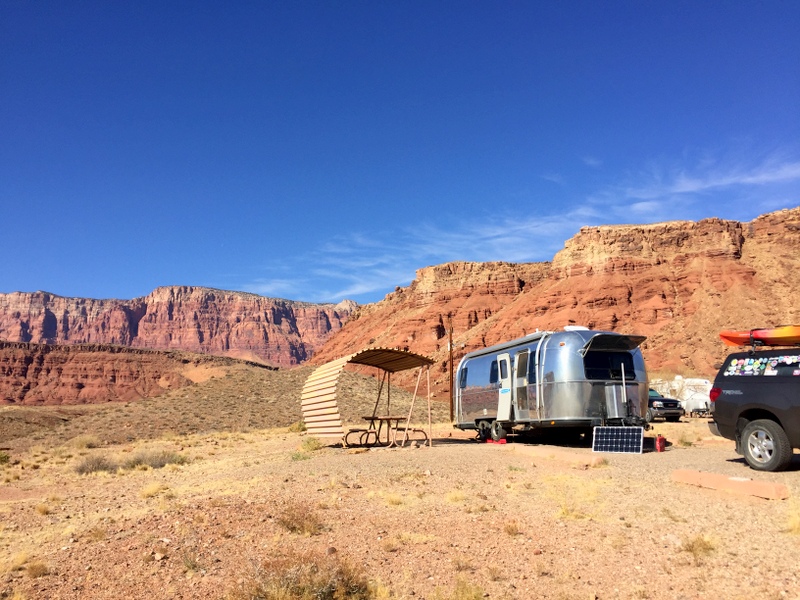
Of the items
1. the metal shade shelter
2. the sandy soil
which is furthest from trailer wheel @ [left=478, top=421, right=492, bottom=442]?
the sandy soil

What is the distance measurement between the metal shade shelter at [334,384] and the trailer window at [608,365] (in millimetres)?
4541

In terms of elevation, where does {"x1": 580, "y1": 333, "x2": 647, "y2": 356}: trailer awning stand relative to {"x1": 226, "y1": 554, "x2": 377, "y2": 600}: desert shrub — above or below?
above

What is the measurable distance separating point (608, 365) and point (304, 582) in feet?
40.8

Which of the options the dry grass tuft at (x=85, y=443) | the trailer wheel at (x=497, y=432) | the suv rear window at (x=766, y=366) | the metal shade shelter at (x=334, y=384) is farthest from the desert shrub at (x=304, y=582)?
the dry grass tuft at (x=85, y=443)

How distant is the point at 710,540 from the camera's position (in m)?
5.84

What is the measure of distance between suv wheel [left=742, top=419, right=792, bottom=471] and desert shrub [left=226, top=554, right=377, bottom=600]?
7.96 metres

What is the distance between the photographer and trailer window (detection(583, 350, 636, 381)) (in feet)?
50.0

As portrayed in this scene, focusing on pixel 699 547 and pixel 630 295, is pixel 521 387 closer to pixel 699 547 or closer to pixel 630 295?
pixel 699 547

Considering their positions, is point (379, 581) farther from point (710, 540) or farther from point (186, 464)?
point (186, 464)

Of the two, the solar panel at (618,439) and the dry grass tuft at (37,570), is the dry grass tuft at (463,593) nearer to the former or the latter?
the dry grass tuft at (37,570)

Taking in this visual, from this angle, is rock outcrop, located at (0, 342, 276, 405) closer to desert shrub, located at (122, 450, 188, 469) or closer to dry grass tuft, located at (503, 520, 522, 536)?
desert shrub, located at (122, 450, 188, 469)

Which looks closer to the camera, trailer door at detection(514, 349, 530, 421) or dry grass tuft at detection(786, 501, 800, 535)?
dry grass tuft at detection(786, 501, 800, 535)

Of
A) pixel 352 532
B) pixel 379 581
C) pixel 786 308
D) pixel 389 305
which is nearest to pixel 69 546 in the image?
pixel 352 532

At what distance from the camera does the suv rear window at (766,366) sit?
31.5ft
